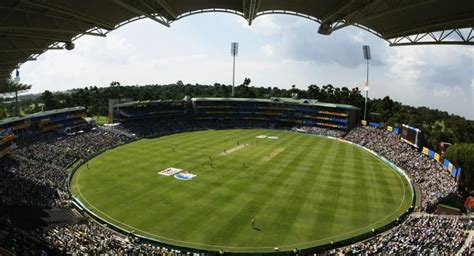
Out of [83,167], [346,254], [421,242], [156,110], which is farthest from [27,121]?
[421,242]

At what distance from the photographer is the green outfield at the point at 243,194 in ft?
115

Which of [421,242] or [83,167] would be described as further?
[83,167]

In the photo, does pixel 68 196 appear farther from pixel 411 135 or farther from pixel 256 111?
pixel 256 111

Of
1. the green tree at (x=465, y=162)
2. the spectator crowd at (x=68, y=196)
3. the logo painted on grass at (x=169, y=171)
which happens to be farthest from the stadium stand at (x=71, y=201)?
the logo painted on grass at (x=169, y=171)

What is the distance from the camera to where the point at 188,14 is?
39.6m

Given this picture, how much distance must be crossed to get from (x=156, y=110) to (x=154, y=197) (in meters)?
63.1

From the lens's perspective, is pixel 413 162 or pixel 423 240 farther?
pixel 413 162

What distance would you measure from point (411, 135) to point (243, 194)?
132ft

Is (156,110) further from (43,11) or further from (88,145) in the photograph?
(43,11)

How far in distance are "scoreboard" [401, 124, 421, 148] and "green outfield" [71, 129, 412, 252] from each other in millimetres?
7109

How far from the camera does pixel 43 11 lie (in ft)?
81.9

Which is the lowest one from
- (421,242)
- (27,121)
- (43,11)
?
(421,242)

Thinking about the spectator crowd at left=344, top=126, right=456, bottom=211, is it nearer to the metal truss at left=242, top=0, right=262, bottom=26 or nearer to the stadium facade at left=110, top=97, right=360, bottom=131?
the stadium facade at left=110, top=97, right=360, bottom=131

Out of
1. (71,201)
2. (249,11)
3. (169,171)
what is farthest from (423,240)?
(169,171)
